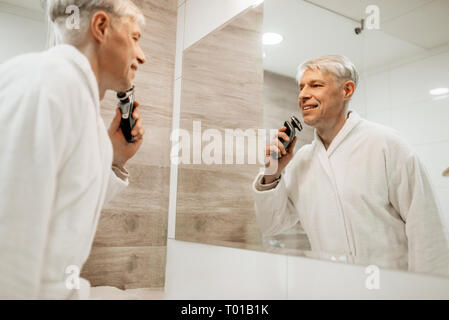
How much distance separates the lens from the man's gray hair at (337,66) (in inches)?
31.4

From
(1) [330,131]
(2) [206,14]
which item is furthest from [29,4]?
(1) [330,131]

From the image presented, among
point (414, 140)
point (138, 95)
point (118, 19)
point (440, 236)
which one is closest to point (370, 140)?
point (414, 140)

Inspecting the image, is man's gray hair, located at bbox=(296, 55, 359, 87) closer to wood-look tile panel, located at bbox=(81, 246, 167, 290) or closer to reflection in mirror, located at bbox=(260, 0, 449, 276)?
reflection in mirror, located at bbox=(260, 0, 449, 276)

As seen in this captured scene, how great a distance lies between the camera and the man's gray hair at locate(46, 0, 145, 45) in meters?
0.65

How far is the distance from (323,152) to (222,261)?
21.4 inches

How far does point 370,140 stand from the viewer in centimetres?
76

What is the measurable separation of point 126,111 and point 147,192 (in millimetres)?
744

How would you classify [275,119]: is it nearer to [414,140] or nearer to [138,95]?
[414,140]

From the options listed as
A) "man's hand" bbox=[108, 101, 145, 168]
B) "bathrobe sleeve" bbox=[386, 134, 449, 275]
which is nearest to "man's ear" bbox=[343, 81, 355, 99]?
"bathrobe sleeve" bbox=[386, 134, 449, 275]

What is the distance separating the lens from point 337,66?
0.83 m

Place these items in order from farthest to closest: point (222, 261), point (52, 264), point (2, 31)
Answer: point (222, 261) < point (2, 31) < point (52, 264)

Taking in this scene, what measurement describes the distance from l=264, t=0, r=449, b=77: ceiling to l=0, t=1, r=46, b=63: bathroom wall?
759mm

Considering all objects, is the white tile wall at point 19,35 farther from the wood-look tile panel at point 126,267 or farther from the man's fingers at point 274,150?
the man's fingers at point 274,150

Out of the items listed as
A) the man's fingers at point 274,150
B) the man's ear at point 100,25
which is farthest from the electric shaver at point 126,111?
the man's fingers at point 274,150
